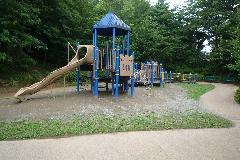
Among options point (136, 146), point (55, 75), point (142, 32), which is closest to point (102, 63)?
point (55, 75)

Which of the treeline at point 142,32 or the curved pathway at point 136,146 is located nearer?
the curved pathway at point 136,146

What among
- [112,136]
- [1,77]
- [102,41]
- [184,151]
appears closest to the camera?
[184,151]

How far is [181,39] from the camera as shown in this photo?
1591 inches

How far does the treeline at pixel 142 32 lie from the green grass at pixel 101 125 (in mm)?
9823

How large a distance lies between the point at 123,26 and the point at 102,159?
10.6m

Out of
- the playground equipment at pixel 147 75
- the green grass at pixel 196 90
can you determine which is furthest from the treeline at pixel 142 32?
the playground equipment at pixel 147 75

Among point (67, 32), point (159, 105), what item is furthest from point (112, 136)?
point (67, 32)

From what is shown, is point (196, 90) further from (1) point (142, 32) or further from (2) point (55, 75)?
(1) point (142, 32)

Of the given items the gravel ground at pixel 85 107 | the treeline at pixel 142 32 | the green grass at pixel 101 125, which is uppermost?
the treeline at pixel 142 32

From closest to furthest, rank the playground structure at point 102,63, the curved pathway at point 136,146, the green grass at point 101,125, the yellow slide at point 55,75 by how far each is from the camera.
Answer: the curved pathway at point 136,146
the green grass at point 101,125
the yellow slide at point 55,75
the playground structure at point 102,63

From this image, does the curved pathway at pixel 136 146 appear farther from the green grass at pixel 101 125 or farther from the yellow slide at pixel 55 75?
the yellow slide at pixel 55 75

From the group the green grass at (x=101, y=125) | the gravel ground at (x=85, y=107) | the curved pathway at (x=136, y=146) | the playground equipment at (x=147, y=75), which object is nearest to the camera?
the curved pathway at (x=136, y=146)

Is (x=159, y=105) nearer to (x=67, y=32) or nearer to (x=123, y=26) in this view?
(x=123, y=26)

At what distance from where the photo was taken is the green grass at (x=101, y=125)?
30.0 feet
